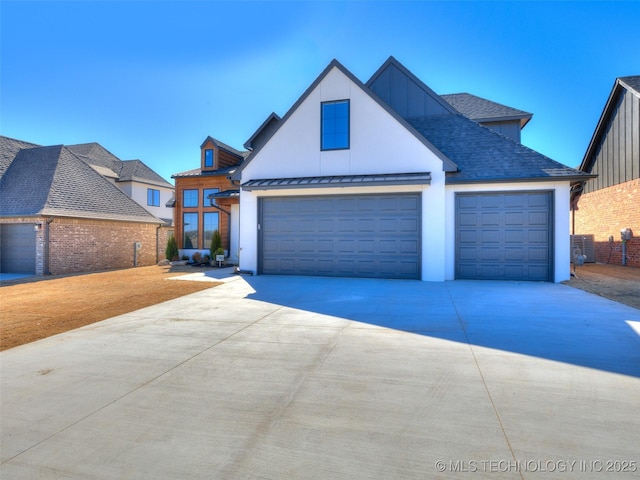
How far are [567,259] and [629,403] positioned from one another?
885 cm

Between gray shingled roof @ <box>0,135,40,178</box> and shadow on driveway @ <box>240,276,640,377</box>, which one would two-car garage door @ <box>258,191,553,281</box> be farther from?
gray shingled roof @ <box>0,135,40,178</box>

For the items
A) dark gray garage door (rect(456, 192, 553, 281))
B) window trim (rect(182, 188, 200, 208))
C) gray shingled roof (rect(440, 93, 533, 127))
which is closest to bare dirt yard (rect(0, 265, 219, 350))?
dark gray garage door (rect(456, 192, 553, 281))

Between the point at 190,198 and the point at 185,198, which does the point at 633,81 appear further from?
the point at 185,198

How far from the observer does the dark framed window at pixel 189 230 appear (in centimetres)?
2003

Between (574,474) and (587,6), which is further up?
(587,6)

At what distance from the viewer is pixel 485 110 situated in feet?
56.9

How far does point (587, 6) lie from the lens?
11.0 meters

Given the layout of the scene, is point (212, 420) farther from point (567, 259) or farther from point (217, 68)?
point (217, 68)

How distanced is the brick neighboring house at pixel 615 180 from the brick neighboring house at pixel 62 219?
2120 centimetres

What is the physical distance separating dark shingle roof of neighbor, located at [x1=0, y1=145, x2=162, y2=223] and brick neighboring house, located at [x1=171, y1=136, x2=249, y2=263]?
197 cm

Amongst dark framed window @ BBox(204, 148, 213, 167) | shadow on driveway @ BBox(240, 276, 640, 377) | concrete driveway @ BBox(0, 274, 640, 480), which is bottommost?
concrete driveway @ BBox(0, 274, 640, 480)

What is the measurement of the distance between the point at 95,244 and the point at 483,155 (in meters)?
17.3

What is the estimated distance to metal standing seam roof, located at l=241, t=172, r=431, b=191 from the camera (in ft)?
33.3

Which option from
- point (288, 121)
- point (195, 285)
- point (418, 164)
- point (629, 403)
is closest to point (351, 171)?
point (418, 164)
